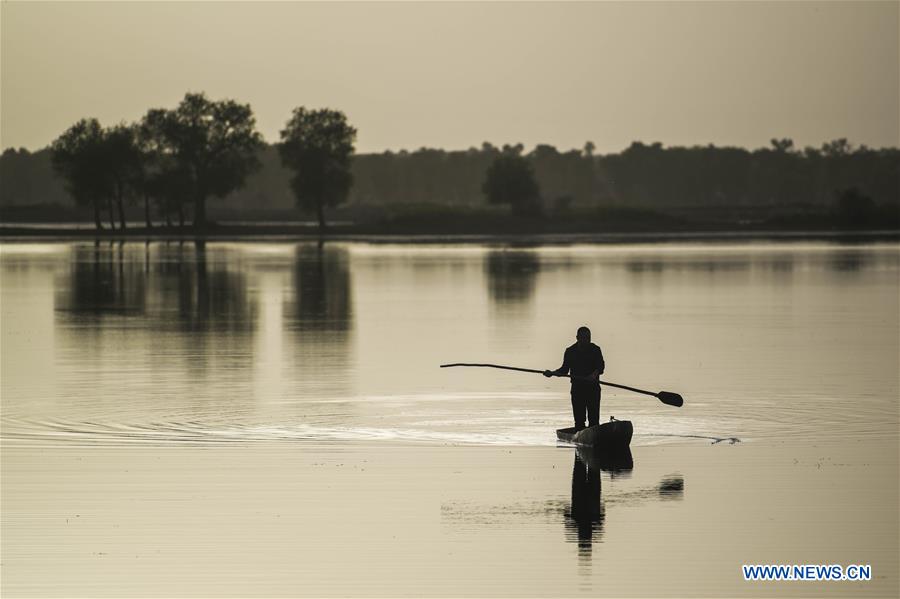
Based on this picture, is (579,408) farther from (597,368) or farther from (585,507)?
(585,507)

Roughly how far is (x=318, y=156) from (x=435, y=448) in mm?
144891

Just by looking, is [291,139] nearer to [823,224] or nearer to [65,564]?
[823,224]

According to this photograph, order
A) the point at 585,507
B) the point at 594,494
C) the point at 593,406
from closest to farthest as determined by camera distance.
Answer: the point at 585,507 < the point at 594,494 < the point at 593,406

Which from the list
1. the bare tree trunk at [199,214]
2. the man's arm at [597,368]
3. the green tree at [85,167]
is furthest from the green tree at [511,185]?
the man's arm at [597,368]

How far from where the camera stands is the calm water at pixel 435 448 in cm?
1366

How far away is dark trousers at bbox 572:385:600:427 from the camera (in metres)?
19.5

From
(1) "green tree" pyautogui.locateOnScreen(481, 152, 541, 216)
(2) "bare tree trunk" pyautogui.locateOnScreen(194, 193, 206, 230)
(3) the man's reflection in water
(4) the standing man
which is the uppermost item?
(1) "green tree" pyautogui.locateOnScreen(481, 152, 541, 216)

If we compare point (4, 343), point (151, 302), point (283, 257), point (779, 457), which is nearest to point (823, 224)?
point (283, 257)

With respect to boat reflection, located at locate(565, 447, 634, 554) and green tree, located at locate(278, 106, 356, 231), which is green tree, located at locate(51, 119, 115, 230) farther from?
boat reflection, located at locate(565, 447, 634, 554)

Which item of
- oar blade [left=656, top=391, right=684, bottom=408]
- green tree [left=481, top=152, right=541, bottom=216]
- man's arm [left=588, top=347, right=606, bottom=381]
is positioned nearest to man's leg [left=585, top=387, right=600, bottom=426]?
man's arm [left=588, top=347, right=606, bottom=381]

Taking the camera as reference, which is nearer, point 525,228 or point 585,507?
point 585,507

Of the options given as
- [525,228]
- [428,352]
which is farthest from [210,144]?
[428,352]

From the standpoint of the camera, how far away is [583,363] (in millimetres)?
19359

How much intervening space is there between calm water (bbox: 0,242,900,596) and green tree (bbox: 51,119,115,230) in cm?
11618
